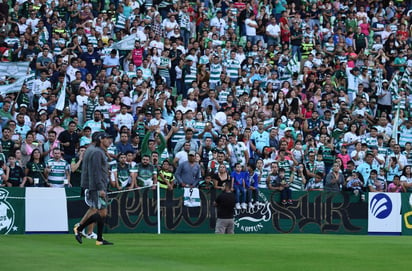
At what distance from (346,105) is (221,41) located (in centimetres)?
528

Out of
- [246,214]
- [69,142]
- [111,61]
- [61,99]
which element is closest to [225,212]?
[246,214]

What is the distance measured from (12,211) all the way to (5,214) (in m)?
0.21

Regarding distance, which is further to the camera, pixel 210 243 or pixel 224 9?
pixel 224 9

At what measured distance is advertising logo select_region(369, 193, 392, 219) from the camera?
91.4 ft

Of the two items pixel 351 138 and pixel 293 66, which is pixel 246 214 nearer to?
pixel 351 138

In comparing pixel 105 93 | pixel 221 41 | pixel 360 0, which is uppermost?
pixel 360 0

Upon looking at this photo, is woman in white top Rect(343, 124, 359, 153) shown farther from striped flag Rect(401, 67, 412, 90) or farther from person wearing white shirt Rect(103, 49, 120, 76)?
person wearing white shirt Rect(103, 49, 120, 76)

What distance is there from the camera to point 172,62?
32.2 m

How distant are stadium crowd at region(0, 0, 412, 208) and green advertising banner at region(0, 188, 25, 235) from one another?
1.91 ft

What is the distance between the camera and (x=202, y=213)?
26.3 metres

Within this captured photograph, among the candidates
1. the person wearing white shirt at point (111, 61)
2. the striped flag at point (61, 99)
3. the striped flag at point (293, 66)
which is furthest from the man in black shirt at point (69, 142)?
the striped flag at point (293, 66)

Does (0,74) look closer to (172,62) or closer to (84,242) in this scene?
(172,62)

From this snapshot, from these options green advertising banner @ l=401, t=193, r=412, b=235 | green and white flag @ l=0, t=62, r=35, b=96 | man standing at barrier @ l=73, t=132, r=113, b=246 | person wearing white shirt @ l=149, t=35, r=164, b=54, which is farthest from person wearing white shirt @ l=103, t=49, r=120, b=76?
man standing at barrier @ l=73, t=132, r=113, b=246

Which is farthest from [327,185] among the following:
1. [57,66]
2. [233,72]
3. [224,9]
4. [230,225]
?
[224,9]
